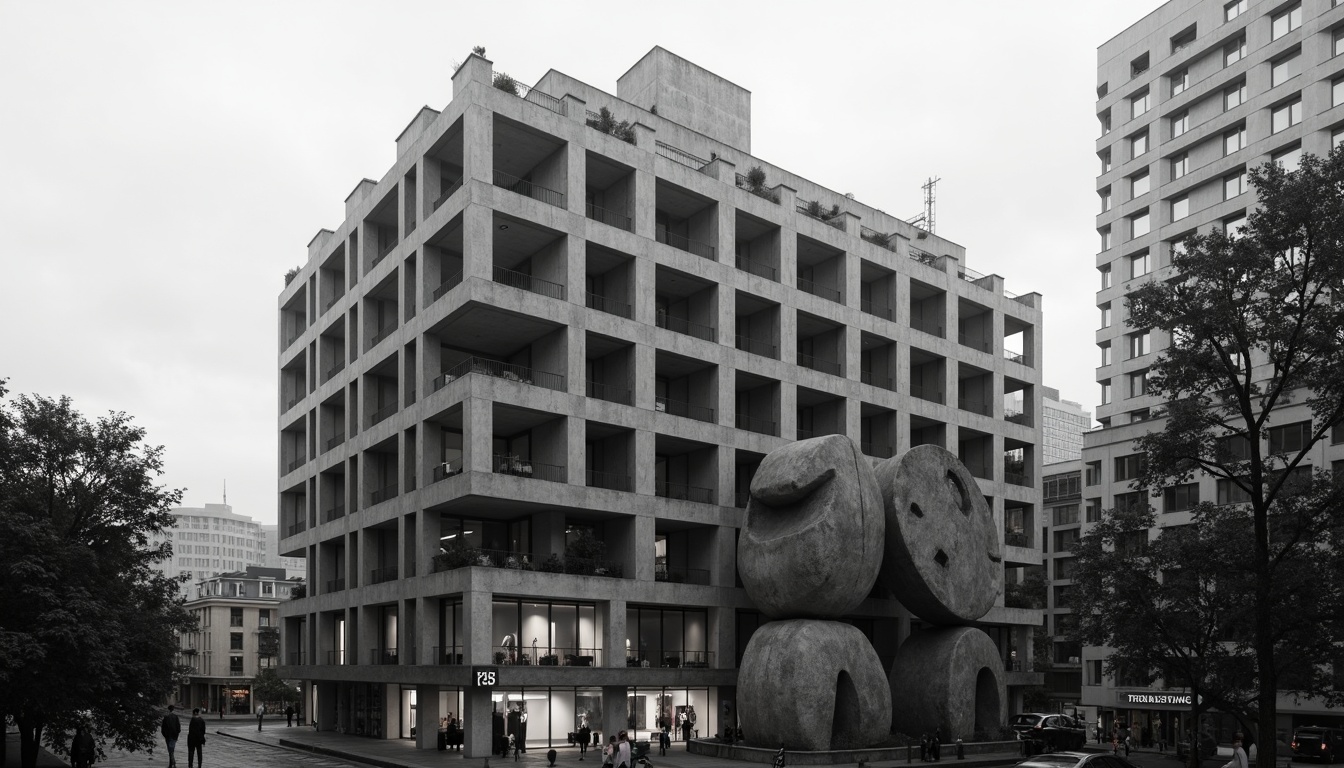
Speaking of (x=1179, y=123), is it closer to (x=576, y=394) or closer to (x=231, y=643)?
(x=576, y=394)

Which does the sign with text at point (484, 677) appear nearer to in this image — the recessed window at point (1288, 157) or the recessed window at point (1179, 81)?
the recessed window at point (1288, 157)

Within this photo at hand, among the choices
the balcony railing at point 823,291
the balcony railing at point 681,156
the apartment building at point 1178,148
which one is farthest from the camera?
the apartment building at point 1178,148

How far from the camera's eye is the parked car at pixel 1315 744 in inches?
2152

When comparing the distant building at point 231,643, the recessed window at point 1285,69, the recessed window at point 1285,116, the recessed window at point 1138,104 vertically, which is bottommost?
the distant building at point 231,643

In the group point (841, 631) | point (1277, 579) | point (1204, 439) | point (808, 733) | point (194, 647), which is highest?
point (1204, 439)

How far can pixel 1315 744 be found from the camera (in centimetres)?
5484

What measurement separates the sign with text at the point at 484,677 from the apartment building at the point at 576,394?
0.36 feet

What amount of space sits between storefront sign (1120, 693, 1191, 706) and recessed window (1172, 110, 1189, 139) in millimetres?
37119

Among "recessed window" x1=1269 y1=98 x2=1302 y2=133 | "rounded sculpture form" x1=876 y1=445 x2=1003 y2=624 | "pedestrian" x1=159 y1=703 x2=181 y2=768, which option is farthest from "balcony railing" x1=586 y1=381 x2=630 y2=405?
"recessed window" x1=1269 y1=98 x2=1302 y2=133

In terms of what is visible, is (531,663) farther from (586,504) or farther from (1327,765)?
(1327,765)

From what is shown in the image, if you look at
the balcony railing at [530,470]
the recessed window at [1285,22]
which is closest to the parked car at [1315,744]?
the balcony railing at [530,470]

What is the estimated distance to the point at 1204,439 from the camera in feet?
128

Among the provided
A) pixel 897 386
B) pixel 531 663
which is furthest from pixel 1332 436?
pixel 531 663

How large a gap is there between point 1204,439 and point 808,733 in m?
17.3
